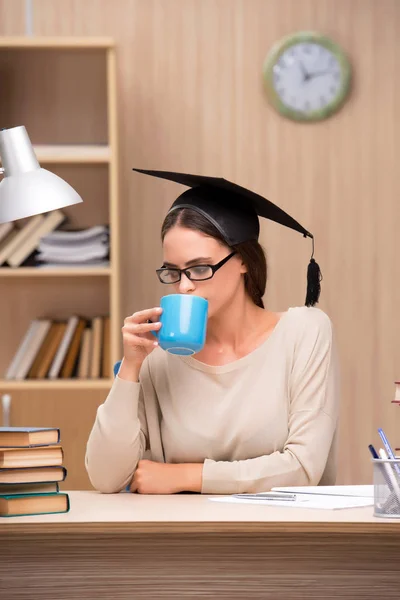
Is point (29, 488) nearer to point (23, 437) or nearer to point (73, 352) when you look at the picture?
point (23, 437)

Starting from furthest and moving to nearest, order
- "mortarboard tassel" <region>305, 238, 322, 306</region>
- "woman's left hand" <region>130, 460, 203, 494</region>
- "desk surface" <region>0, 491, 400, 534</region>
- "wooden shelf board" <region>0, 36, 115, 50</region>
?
"wooden shelf board" <region>0, 36, 115, 50</region>, "mortarboard tassel" <region>305, 238, 322, 306</region>, "woman's left hand" <region>130, 460, 203, 494</region>, "desk surface" <region>0, 491, 400, 534</region>

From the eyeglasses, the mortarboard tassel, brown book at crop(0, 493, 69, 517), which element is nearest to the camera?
brown book at crop(0, 493, 69, 517)

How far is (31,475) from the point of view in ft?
5.00

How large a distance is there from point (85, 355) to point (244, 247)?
1497 mm

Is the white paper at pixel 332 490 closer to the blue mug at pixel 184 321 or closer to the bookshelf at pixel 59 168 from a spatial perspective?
the blue mug at pixel 184 321

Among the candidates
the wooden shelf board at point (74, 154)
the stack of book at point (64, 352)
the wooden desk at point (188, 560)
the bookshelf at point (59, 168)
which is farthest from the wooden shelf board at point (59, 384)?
the wooden desk at point (188, 560)

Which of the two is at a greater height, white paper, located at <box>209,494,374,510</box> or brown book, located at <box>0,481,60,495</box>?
brown book, located at <box>0,481,60,495</box>

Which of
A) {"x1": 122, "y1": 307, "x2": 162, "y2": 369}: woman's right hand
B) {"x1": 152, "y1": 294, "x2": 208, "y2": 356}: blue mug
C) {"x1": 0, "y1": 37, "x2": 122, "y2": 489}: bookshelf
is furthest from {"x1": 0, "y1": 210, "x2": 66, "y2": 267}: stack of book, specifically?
{"x1": 152, "y1": 294, "x2": 208, "y2": 356}: blue mug

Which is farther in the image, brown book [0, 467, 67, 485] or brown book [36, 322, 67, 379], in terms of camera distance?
brown book [36, 322, 67, 379]

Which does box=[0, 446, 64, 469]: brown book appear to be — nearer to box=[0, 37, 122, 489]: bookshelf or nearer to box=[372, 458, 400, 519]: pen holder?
box=[372, 458, 400, 519]: pen holder

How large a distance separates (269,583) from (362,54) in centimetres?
278

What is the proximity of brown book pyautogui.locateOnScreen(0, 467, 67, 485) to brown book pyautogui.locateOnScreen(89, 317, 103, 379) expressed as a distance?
5.93ft

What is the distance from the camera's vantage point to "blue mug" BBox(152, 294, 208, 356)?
1695 millimetres

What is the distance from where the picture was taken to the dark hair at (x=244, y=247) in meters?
1.97
